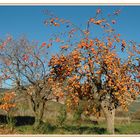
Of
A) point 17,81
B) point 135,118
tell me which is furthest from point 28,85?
point 135,118

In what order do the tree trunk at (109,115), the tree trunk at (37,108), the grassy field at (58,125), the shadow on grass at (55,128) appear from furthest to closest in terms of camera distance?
the tree trunk at (37,108), the grassy field at (58,125), the shadow on grass at (55,128), the tree trunk at (109,115)

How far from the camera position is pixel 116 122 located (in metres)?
25.7

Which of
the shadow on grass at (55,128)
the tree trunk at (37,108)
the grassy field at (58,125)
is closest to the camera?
the shadow on grass at (55,128)

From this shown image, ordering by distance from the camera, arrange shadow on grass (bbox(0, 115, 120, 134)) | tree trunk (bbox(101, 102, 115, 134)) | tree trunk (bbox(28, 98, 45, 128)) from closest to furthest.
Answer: tree trunk (bbox(101, 102, 115, 134))
shadow on grass (bbox(0, 115, 120, 134))
tree trunk (bbox(28, 98, 45, 128))

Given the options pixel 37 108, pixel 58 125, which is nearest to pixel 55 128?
pixel 58 125

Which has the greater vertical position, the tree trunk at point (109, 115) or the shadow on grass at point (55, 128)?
the tree trunk at point (109, 115)

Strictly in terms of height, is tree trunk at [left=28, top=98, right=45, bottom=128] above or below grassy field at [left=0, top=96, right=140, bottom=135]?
above

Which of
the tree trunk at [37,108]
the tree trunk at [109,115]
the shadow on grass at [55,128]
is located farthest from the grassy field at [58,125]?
the tree trunk at [109,115]

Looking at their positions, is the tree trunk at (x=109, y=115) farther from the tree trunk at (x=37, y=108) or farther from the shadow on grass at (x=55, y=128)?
the tree trunk at (x=37, y=108)

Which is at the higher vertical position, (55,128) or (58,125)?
(58,125)

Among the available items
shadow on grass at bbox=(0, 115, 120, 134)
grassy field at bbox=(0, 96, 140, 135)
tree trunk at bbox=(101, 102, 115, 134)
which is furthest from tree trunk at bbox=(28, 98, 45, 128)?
tree trunk at bbox=(101, 102, 115, 134)

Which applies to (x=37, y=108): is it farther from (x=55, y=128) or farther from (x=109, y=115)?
(x=109, y=115)

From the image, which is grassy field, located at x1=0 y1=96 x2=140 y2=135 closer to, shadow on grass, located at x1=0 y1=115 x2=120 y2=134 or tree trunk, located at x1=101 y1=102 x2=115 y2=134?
shadow on grass, located at x1=0 y1=115 x2=120 y2=134

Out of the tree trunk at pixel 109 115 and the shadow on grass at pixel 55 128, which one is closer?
the tree trunk at pixel 109 115
